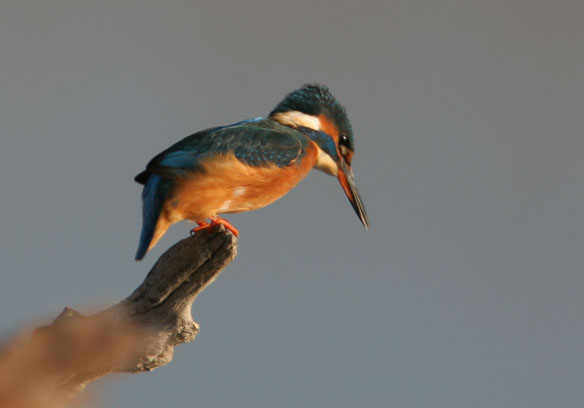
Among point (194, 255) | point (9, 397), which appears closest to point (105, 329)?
point (9, 397)

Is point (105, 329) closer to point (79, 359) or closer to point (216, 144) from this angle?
point (79, 359)

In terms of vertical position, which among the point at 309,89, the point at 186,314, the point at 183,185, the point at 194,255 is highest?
the point at 309,89

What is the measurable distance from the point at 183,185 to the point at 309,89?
0.52m

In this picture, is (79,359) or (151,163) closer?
(79,359)

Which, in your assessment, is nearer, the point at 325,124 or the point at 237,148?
the point at 237,148

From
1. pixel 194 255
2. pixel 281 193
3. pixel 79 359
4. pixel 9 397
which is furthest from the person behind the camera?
pixel 281 193

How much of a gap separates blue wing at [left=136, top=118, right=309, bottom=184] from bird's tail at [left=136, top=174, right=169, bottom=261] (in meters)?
0.02

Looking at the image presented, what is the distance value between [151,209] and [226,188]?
16 cm

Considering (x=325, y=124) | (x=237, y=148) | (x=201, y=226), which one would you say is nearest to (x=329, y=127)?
(x=325, y=124)

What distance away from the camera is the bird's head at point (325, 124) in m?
1.82

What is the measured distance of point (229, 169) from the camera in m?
1.55

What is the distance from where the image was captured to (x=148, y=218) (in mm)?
1498

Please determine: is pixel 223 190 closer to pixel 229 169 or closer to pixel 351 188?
pixel 229 169

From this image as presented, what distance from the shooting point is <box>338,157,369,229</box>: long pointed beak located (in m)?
1.88
